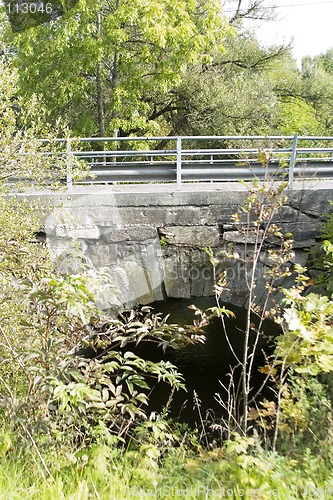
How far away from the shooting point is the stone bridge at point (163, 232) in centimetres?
527

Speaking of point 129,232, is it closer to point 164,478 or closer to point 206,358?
point 164,478

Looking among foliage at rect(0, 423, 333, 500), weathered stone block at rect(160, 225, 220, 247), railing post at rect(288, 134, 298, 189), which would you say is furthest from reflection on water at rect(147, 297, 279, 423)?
foliage at rect(0, 423, 333, 500)

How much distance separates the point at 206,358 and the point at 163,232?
4.56 meters

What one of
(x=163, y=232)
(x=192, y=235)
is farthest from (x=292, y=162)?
(x=163, y=232)

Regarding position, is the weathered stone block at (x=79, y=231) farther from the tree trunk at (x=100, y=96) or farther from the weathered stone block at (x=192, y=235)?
the tree trunk at (x=100, y=96)

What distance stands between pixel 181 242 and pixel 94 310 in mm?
2848

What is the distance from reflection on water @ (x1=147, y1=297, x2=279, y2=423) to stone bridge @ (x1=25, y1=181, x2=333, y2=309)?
2098 millimetres

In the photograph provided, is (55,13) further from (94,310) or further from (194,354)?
(94,310)

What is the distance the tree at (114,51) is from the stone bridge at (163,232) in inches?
187

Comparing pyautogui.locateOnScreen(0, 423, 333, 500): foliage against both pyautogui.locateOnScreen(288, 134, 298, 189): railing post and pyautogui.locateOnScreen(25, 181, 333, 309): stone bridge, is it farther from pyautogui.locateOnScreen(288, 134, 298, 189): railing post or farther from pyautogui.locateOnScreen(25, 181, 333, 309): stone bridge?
pyautogui.locateOnScreen(288, 134, 298, 189): railing post

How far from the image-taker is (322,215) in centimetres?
540

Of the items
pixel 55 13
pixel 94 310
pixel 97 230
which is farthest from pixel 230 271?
pixel 55 13

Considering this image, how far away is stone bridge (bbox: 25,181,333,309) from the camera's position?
5.27 meters

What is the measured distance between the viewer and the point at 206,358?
9148mm
